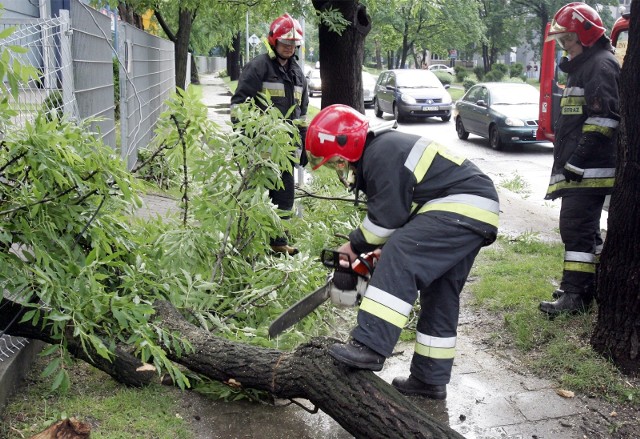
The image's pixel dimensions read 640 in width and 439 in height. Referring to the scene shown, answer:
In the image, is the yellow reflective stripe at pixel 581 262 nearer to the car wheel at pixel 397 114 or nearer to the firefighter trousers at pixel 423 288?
the firefighter trousers at pixel 423 288

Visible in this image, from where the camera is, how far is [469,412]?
11.9 ft

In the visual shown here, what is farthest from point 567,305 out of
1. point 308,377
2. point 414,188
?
point 308,377

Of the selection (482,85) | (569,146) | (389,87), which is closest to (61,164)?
(569,146)

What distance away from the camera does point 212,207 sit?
4.14 metres

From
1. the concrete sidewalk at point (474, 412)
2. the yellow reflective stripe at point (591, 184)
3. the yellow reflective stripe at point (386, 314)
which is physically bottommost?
the concrete sidewalk at point (474, 412)

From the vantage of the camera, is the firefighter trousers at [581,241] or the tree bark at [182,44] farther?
the tree bark at [182,44]

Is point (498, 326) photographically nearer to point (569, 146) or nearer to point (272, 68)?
point (569, 146)

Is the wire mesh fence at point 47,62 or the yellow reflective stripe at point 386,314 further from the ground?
the wire mesh fence at point 47,62

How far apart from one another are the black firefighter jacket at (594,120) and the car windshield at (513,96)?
36.0 ft

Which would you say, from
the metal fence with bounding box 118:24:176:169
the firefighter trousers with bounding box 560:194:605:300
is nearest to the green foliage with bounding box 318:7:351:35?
the metal fence with bounding box 118:24:176:169

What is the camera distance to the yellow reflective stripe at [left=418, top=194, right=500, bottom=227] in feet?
11.2

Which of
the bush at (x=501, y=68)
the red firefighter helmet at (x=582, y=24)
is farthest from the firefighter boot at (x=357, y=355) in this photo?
the bush at (x=501, y=68)

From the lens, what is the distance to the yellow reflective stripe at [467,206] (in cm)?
343

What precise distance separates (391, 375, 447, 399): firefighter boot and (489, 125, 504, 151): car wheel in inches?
470
